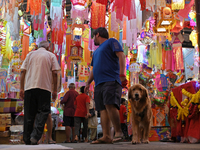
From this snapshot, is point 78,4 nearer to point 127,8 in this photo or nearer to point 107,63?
point 127,8

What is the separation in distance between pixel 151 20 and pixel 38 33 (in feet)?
10.9

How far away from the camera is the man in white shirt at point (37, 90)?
290 cm

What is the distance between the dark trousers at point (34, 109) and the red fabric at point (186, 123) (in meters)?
2.44

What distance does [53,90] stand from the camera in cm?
322

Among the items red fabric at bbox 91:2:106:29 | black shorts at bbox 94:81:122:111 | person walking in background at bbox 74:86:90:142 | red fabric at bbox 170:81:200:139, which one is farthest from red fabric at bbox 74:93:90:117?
black shorts at bbox 94:81:122:111

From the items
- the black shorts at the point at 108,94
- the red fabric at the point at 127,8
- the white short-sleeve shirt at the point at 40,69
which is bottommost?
the black shorts at the point at 108,94

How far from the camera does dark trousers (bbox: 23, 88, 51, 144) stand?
2.91 m

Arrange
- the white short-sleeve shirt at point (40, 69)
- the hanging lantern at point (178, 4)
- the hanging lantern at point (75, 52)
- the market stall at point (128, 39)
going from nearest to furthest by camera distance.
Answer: the white short-sleeve shirt at point (40, 69)
the market stall at point (128, 39)
the hanging lantern at point (178, 4)
the hanging lantern at point (75, 52)

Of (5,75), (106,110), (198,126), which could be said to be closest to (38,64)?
(106,110)

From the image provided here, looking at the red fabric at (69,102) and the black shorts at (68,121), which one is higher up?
the red fabric at (69,102)

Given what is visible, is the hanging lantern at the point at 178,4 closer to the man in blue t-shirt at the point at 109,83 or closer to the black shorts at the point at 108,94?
the man in blue t-shirt at the point at 109,83

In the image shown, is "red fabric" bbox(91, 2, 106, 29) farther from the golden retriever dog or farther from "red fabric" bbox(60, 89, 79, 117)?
the golden retriever dog

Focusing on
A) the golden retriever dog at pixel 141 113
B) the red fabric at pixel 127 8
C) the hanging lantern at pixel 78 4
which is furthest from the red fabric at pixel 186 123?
the hanging lantern at pixel 78 4

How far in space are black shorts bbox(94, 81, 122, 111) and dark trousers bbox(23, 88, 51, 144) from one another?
620 millimetres
